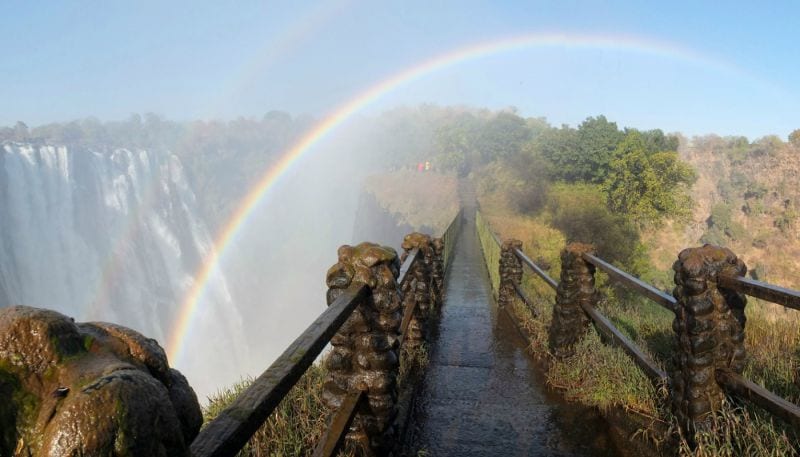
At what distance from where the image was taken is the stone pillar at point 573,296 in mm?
5035

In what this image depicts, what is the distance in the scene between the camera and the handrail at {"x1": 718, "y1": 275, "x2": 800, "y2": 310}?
2.36 m

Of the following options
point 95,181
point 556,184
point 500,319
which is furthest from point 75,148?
point 500,319

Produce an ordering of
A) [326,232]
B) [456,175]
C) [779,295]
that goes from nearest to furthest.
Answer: [779,295], [456,175], [326,232]

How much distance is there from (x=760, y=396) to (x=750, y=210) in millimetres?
78119

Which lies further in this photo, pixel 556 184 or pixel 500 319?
pixel 556 184

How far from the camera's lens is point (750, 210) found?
67375 millimetres

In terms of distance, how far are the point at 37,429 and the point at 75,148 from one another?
206 ft

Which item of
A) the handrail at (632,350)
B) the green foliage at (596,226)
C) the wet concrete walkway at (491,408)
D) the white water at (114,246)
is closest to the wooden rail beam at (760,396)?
the handrail at (632,350)

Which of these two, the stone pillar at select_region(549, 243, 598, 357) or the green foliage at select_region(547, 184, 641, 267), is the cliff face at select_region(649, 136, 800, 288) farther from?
Answer: the stone pillar at select_region(549, 243, 598, 357)

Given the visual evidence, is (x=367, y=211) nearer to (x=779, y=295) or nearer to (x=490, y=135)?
(x=490, y=135)

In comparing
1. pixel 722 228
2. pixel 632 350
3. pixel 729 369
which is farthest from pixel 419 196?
pixel 729 369

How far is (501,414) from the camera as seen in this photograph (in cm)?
422

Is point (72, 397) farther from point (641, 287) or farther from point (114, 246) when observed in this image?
point (114, 246)

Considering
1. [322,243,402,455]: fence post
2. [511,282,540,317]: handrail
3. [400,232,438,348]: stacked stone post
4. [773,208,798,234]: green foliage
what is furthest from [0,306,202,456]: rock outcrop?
[773,208,798,234]: green foliage
